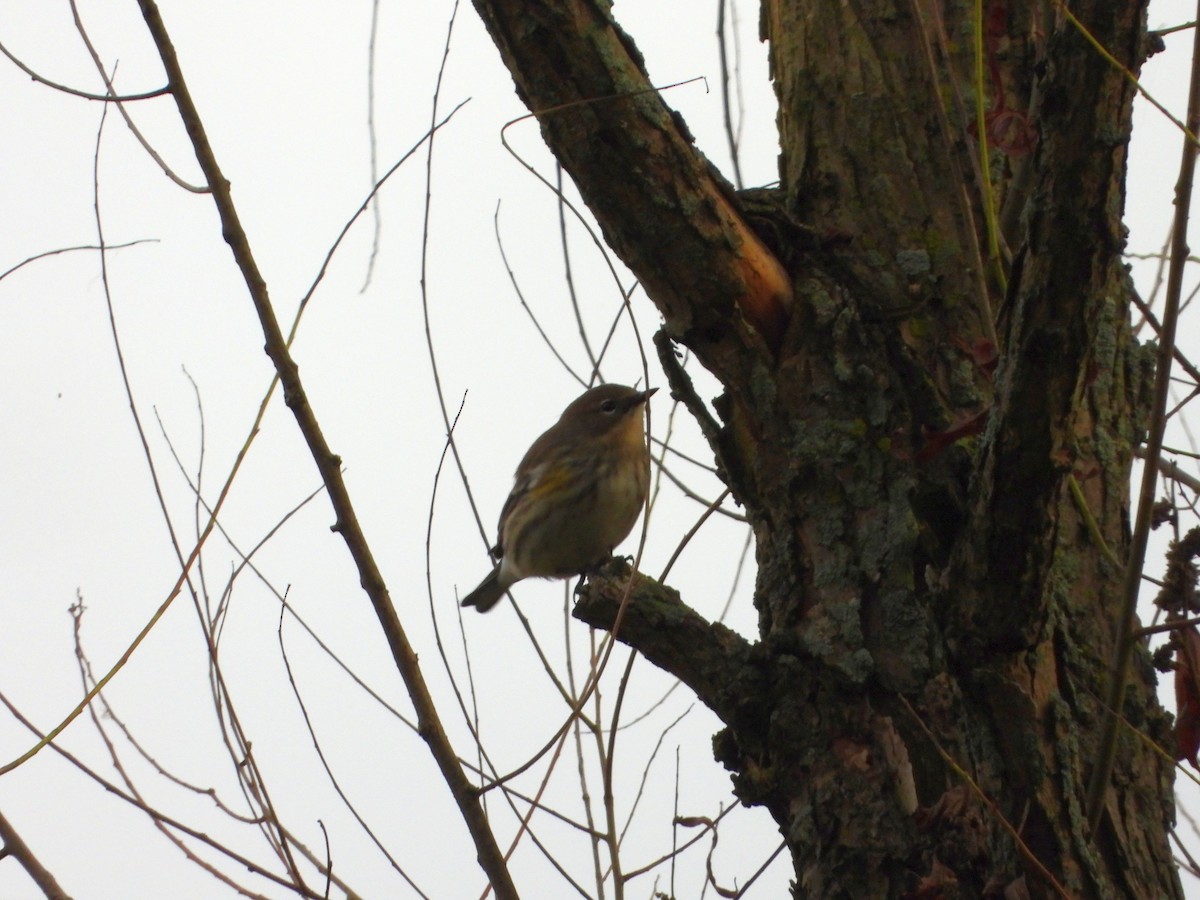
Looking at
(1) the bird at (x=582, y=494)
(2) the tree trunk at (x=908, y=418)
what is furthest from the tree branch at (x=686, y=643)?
(1) the bird at (x=582, y=494)

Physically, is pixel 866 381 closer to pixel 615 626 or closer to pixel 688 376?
pixel 688 376

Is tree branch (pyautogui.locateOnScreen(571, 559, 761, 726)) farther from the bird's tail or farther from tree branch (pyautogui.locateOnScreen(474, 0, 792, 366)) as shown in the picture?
the bird's tail

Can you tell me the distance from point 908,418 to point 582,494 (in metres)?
3.89

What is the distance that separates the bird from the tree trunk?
11.1ft

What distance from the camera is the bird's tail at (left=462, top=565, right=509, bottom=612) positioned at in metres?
7.90

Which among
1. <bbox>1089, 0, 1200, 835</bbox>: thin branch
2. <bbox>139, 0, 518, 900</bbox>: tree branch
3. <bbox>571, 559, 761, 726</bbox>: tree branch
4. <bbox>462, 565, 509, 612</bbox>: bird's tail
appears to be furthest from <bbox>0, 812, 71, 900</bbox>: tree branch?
<bbox>462, 565, 509, 612</bbox>: bird's tail

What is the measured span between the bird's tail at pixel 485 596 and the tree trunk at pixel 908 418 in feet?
14.9

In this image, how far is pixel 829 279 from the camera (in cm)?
325

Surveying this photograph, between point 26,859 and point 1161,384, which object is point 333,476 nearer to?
point 26,859

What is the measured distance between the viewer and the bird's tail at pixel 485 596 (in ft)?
25.9

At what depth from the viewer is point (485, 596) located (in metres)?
7.98

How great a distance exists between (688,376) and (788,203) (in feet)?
1.84

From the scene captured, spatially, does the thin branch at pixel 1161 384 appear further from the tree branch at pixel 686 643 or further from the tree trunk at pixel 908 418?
the tree branch at pixel 686 643

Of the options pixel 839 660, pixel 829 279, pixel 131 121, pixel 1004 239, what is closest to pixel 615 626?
pixel 839 660
